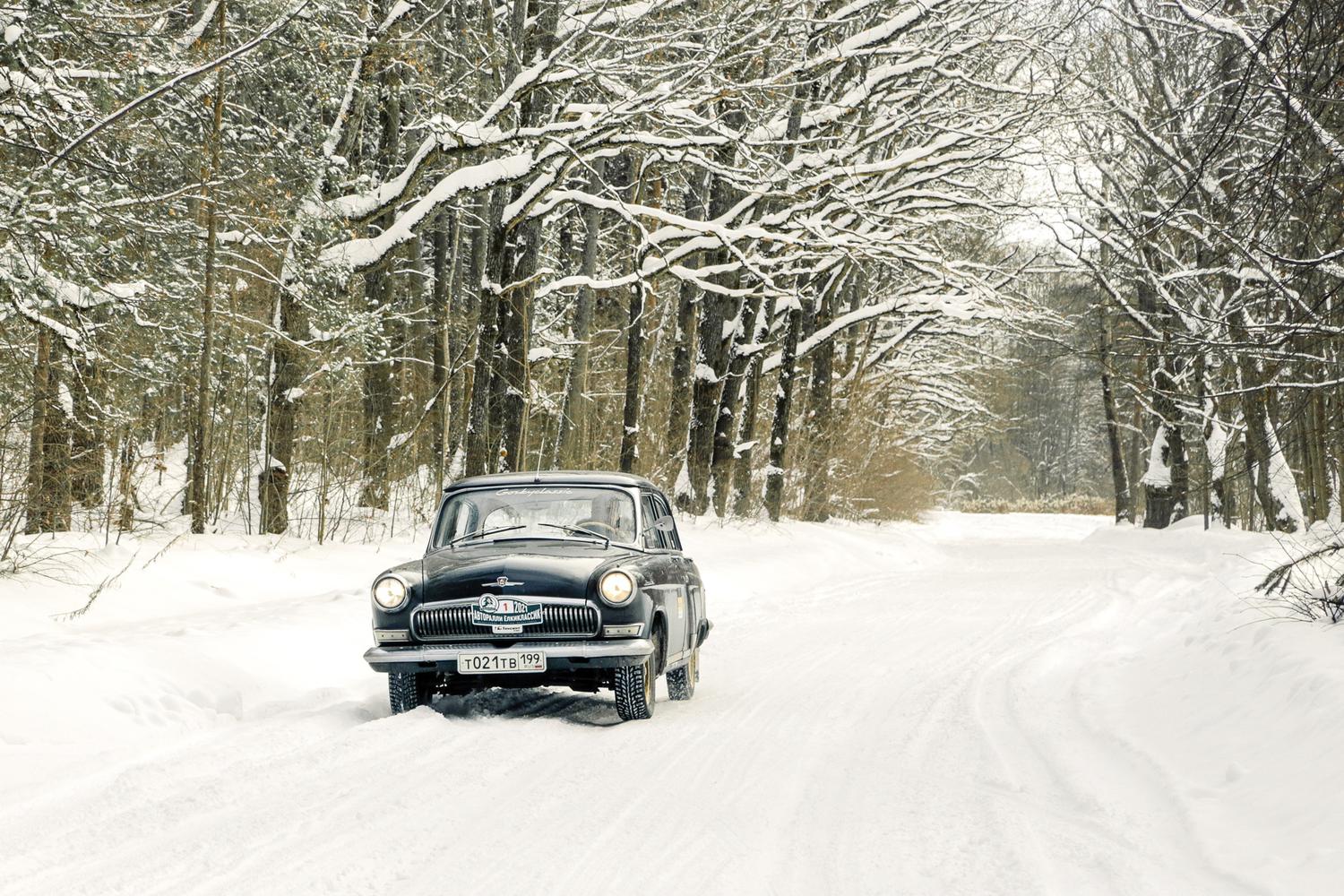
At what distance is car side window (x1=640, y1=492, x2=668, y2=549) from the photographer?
955 centimetres

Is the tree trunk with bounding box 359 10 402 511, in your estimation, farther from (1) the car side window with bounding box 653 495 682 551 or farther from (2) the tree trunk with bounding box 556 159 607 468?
(1) the car side window with bounding box 653 495 682 551

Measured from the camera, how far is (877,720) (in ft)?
27.6

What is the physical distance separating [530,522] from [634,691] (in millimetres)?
1779

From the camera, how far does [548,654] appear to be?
26.1ft

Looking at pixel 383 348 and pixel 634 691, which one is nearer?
pixel 634 691

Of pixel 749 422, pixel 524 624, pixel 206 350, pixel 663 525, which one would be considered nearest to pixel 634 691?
pixel 524 624

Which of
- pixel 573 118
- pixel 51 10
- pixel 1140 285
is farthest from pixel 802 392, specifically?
pixel 51 10

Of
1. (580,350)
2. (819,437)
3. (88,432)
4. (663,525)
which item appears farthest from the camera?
(819,437)

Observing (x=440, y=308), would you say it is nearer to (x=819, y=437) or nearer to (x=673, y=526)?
(x=819, y=437)

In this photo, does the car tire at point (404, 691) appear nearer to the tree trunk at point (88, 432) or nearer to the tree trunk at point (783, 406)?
the tree trunk at point (88, 432)

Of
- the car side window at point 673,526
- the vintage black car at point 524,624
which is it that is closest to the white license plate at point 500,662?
the vintage black car at point 524,624

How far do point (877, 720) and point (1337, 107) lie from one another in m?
7.16

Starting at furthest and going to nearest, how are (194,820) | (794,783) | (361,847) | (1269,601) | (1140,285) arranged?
1. (1140,285)
2. (1269,601)
3. (794,783)
4. (194,820)
5. (361,847)

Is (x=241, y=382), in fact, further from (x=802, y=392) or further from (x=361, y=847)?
(x=802, y=392)
